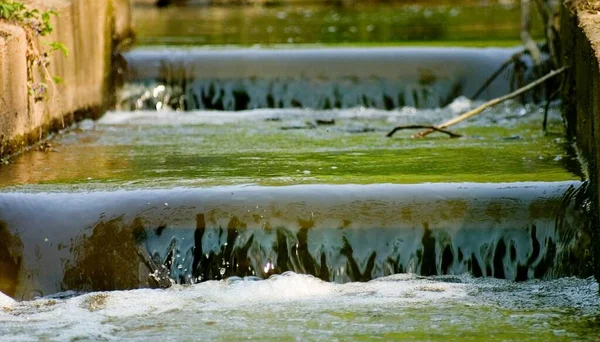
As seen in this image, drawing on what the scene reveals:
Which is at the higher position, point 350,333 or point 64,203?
point 64,203

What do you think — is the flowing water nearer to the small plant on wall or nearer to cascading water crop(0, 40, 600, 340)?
cascading water crop(0, 40, 600, 340)

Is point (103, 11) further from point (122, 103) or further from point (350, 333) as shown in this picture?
point (350, 333)

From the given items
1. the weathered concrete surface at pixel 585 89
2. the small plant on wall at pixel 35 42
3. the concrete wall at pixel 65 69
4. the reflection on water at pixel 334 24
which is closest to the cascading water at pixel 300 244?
the weathered concrete surface at pixel 585 89

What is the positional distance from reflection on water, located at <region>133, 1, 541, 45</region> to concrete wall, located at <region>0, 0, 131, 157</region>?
1.64 meters

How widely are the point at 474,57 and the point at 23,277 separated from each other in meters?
4.90

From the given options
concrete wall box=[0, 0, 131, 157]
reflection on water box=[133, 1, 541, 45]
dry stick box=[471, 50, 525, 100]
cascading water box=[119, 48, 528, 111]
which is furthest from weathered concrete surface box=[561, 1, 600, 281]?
concrete wall box=[0, 0, 131, 157]

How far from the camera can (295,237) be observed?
522 centimetres

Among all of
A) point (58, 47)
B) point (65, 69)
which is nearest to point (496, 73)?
point (65, 69)

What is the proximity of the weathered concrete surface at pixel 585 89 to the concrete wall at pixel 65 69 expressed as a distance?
2.88 meters

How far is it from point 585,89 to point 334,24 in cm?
737

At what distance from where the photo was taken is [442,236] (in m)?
5.22

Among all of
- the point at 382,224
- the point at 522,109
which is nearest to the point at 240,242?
the point at 382,224

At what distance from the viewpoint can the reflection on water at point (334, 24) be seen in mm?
11047

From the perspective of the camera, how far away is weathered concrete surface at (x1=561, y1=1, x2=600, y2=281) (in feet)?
16.7
